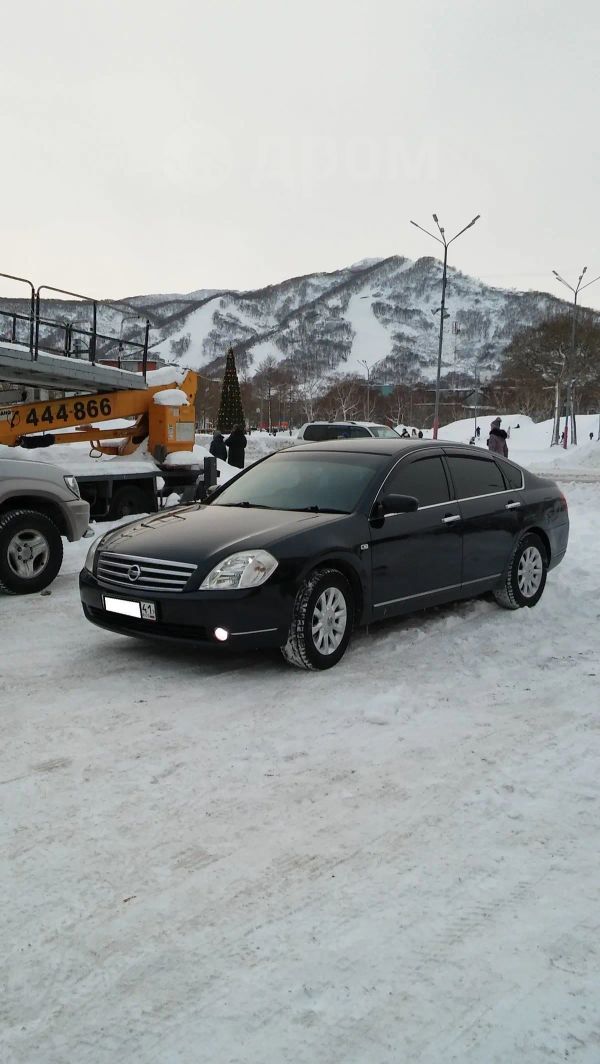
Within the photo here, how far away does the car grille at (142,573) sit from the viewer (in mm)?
5391

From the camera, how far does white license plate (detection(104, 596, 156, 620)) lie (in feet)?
17.8

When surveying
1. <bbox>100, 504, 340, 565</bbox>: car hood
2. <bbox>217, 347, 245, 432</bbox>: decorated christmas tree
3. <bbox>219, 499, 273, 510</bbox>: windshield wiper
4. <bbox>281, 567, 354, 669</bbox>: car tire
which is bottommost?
<bbox>281, 567, 354, 669</bbox>: car tire

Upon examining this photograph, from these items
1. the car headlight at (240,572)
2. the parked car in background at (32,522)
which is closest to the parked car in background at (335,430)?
the parked car in background at (32,522)

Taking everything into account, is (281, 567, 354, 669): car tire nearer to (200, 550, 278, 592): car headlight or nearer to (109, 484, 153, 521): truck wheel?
(200, 550, 278, 592): car headlight

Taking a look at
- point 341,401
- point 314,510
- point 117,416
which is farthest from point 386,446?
point 341,401

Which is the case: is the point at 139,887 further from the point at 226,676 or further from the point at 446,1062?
the point at 226,676

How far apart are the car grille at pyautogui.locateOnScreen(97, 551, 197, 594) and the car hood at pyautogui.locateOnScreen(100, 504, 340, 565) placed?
0.14 feet

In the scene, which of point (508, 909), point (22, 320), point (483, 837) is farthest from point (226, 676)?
point (22, 320)

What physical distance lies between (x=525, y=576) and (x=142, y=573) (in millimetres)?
3452

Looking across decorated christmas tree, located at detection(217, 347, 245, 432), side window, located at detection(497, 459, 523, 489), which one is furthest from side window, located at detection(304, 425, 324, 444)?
decorated christmas tree, located at detection(217, 347, 245, 432)

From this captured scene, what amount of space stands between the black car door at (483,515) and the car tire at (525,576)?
0.14 metres

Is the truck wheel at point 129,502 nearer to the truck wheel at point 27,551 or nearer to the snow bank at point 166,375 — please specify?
the snow bank at point 166,375

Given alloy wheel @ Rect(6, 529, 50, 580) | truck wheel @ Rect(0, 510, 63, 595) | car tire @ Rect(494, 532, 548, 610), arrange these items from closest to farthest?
car tire @ Rect(494, 532, 548, 610) → truck wheel @ Rect(0, 510, 63, 595) → alloy wheel @ Rect(6, 529, 50, 580)

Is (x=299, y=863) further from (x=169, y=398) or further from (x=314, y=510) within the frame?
(x=169, y=398)
